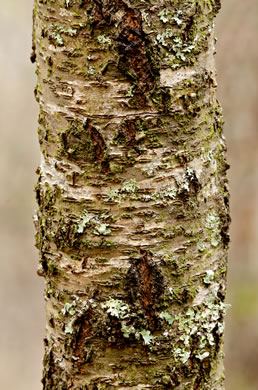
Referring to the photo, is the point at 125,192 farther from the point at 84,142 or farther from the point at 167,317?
the point at 167,317

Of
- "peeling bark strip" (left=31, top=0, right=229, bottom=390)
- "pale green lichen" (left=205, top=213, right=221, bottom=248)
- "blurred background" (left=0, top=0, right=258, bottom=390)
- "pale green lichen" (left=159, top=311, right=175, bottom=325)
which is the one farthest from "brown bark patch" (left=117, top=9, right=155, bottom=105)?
"blurred background" (left=0, top=0, right=258, bottom=390)

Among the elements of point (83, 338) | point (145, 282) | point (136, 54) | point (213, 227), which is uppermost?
point (136, 54)

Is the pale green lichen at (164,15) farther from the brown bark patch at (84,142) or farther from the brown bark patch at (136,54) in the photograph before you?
the brown bark patch at (84,142)
